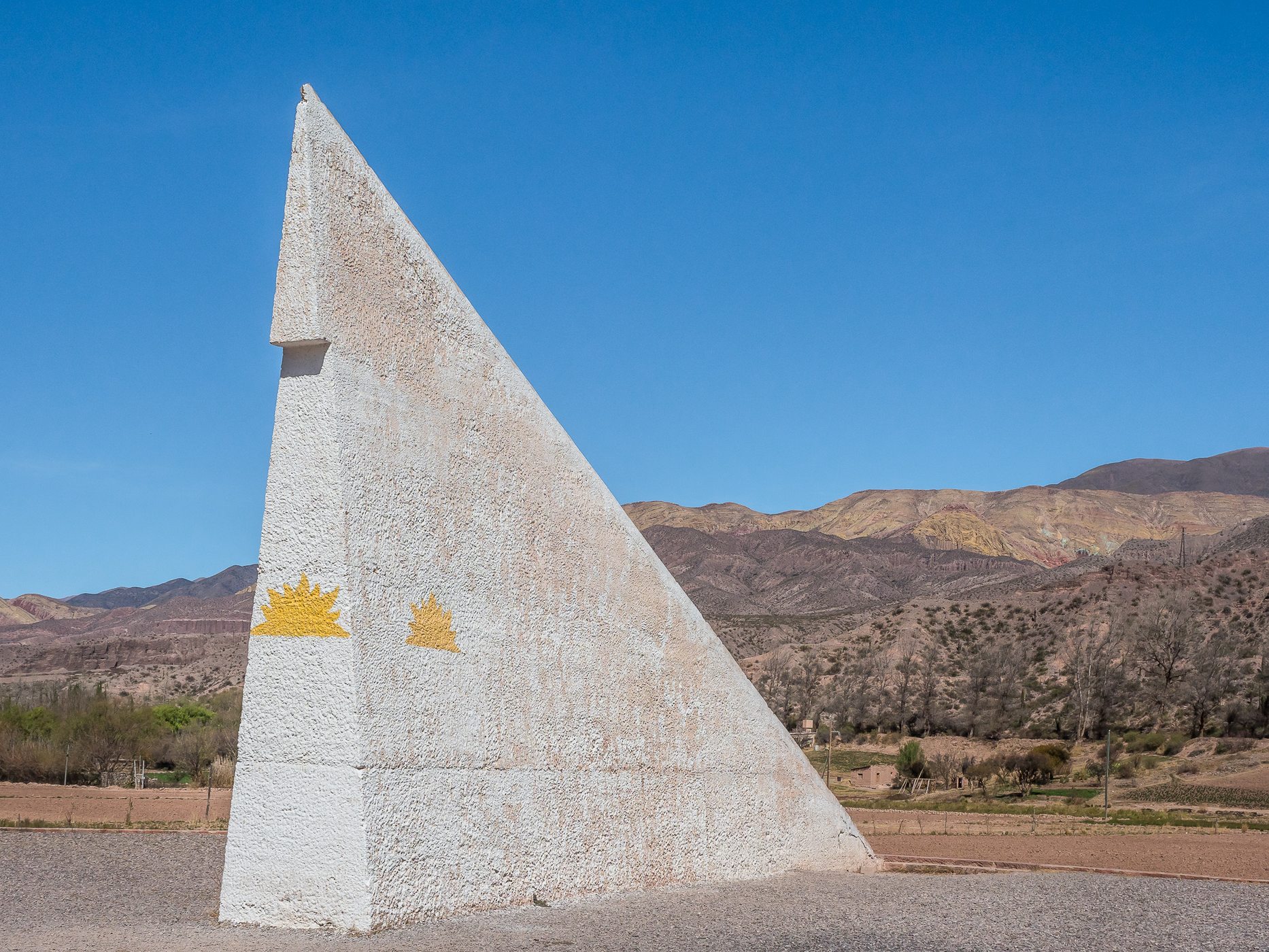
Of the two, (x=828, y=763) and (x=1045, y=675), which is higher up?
(x=1045, y=675)

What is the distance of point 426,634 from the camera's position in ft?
23.6

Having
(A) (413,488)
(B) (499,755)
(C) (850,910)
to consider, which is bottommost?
(C) (850,910)

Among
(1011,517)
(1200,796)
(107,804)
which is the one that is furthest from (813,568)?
(107,804)

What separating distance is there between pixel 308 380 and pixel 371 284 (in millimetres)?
803

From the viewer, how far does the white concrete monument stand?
665cm

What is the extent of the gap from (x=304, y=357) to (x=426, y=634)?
1.81m

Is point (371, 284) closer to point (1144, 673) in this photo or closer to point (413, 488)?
point (413, 488)

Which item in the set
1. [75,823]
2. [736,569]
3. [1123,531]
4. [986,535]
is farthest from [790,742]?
[1123,531]

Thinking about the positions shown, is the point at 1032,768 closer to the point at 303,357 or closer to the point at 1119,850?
the point at 1119,850

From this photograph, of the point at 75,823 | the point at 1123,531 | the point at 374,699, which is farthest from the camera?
the point at 1123,531

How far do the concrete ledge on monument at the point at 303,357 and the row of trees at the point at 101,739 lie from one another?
22371 millimetres

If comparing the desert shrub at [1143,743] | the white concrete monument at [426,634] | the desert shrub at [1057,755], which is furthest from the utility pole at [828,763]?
the desert shrub at [1143,743]

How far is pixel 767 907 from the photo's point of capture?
835 centimetres

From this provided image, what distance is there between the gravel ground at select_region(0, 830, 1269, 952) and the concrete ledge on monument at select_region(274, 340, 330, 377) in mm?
3148
